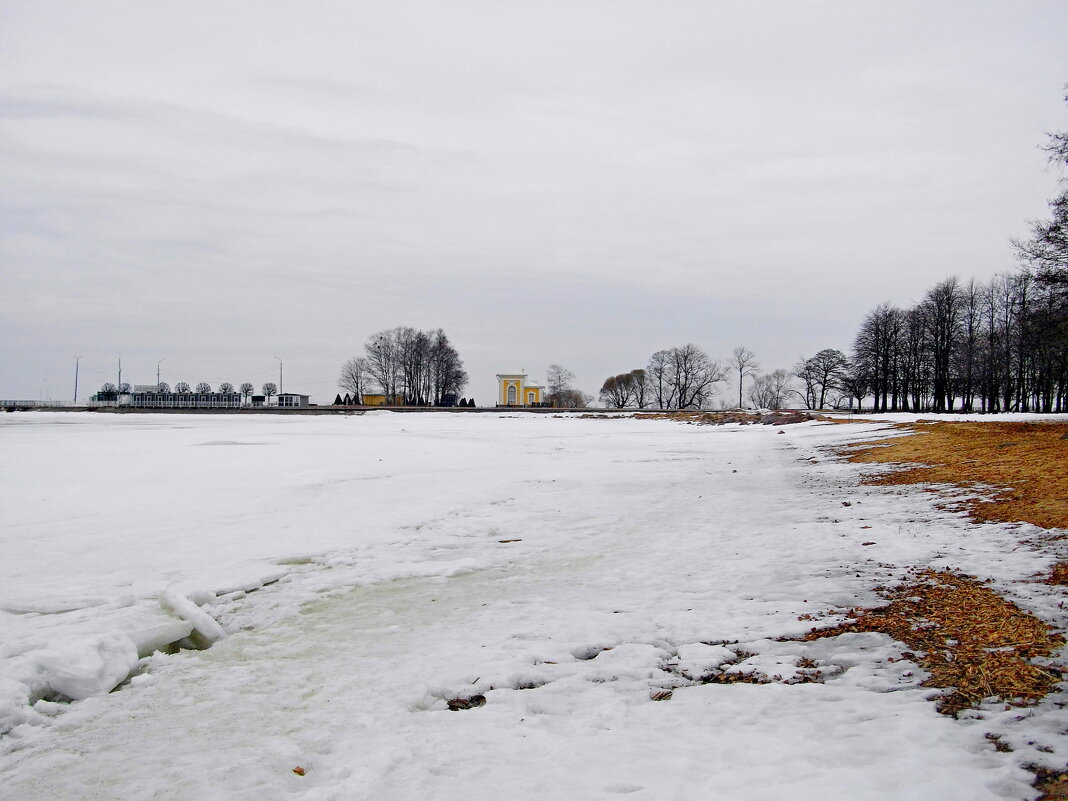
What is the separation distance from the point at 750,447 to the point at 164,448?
19.1m

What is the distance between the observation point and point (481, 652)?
4.66 m

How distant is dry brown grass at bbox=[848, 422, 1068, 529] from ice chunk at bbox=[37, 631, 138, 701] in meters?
8.47

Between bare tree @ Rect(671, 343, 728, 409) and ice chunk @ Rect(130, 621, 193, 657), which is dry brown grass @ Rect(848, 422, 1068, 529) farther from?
bare tree @ Rect(671, 343, 728, 409)

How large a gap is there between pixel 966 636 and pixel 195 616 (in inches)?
223

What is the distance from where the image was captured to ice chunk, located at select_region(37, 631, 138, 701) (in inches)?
165

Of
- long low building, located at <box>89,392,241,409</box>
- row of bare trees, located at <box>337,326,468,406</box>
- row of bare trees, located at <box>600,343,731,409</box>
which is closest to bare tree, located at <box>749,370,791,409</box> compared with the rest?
row of bare trees, located at <box>600,343,731,409</box>

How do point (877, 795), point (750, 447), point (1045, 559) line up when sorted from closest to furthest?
point (877, 795), point (1045, 559), point (750, 447)

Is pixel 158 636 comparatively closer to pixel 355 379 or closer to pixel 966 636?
pixel 966 636

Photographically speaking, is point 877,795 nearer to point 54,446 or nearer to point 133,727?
point 133,727

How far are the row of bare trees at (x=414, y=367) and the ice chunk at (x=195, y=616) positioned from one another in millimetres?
99575

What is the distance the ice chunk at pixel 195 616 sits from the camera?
5095 mm

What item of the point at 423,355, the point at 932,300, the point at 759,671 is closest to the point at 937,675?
the point at 759,671

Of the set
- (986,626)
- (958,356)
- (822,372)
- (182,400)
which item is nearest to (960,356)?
(958,356)

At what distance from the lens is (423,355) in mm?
104938
